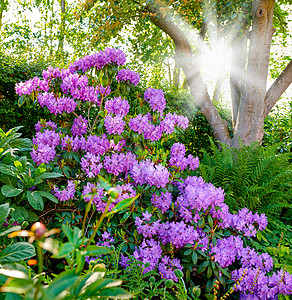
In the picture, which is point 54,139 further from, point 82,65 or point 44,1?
point 44,1

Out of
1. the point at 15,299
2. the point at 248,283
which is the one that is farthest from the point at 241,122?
the point at 15,299

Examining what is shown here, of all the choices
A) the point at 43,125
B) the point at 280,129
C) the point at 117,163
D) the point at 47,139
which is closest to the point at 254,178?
the point at 117,163

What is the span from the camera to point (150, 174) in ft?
6.70

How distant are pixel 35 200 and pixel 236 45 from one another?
5.31m

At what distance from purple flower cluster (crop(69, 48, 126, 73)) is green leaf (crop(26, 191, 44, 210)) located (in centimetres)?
153

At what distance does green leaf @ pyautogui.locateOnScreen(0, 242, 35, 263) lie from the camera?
3.51 ft

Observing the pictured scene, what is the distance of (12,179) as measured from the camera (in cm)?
196

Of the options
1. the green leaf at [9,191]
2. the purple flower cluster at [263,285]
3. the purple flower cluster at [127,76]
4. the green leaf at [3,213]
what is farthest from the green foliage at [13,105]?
the purple flower cluster at [263,285]

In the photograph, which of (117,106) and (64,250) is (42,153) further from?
(64,250)

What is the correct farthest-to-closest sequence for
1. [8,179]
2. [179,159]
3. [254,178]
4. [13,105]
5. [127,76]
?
1. [13,105]
2. [254,178]
3. [127,76]
4. [179,159]
5. [8,179]

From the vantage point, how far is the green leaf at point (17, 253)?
3.51ft

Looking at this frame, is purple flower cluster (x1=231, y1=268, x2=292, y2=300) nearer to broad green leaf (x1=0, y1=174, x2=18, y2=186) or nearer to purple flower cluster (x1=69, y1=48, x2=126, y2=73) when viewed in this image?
broad green leaf (x1=0, y1=174, x2=18, y2=186)

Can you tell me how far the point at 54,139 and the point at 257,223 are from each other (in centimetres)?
190

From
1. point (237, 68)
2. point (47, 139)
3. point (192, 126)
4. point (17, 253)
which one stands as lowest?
point (17, 253)
